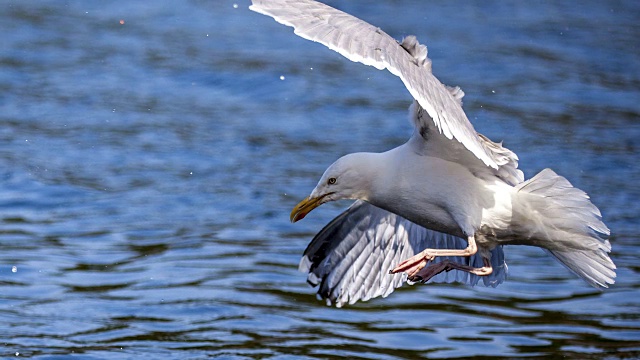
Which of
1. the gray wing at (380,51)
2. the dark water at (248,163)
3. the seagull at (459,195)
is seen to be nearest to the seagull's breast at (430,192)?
the seagull at (459,195)

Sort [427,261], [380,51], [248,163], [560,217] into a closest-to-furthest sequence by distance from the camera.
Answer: [380,51]
[427,261]
[560,217]
[248,163]

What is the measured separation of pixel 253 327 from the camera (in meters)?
6.94

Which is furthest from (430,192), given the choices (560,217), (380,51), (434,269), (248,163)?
(248,163)

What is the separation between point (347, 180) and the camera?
578 cm

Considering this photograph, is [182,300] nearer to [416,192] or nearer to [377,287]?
[377,287]

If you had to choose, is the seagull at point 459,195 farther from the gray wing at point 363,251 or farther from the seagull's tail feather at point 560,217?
the gray wing at point 363,251

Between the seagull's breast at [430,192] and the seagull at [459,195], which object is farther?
the seagull's breast at [430,192]

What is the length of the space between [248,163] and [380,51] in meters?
5.25

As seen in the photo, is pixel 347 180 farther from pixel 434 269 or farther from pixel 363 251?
pixel 363 251

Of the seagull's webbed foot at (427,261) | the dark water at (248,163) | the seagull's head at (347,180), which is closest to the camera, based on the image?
the seagull's webbed foot at (427,261)

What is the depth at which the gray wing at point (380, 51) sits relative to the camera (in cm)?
472

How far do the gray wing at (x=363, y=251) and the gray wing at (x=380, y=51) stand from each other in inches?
50.3

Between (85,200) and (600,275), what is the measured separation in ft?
14.0

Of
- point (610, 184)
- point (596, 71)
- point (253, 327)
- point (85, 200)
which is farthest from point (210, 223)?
point (596, 71)
